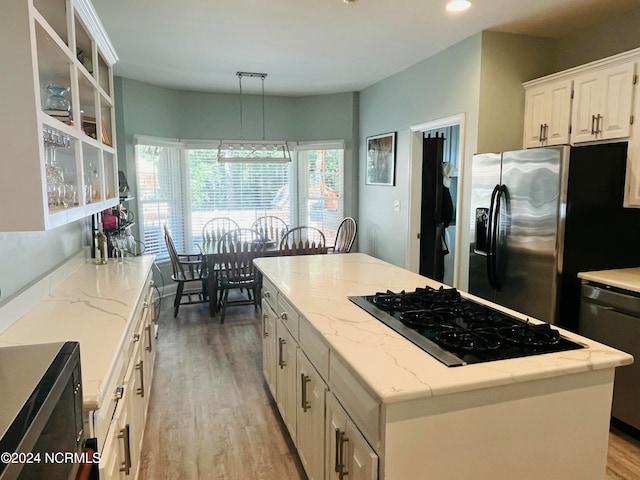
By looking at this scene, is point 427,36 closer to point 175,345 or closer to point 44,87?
point 44,87

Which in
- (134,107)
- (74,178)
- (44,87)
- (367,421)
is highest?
(134,107)

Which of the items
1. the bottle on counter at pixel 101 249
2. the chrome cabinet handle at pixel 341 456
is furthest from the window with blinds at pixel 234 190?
the chrome cabinet handle at pixel 341 456

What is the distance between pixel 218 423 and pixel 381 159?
362 cm

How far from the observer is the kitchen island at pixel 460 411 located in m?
1.26

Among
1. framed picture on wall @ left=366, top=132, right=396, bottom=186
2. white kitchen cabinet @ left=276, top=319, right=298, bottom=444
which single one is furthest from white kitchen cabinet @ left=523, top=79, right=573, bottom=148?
white kitchen cabinet @ left=276, top=319, right=298, bottom=444

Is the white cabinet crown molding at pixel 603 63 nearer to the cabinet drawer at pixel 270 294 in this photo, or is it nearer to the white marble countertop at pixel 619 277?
the white marble countertop at pixel 619 277

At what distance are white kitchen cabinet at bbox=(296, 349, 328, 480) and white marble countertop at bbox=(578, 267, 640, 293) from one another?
1.83 metres

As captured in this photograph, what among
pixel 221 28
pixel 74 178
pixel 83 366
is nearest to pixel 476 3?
pixel 221 28

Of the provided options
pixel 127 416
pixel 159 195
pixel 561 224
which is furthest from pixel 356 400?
pixel 159 195

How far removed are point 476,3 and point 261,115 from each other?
12.1 feet

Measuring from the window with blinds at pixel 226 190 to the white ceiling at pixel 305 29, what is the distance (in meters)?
1.24

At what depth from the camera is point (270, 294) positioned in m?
2.75

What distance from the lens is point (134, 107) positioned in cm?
517

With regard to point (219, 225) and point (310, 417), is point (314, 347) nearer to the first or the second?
point (310, 417)
